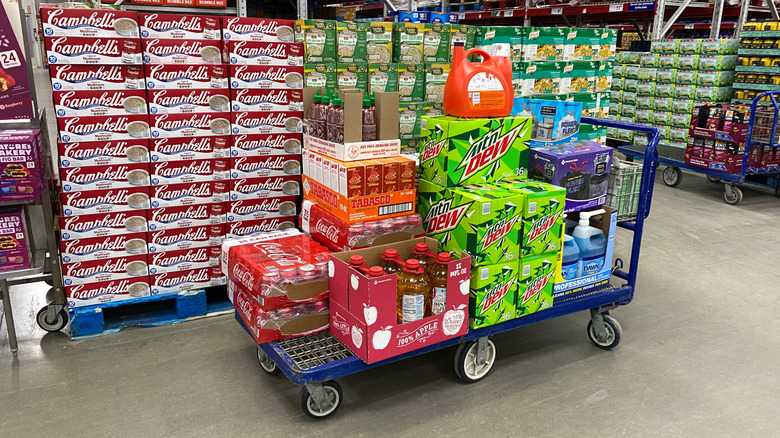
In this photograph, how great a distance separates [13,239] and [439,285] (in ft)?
8.31

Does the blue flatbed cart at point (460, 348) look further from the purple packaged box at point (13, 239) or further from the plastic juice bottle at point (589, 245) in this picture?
the purple packaged box at point (13, 239)

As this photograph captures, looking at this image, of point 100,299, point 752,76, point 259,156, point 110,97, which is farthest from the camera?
point 752,76

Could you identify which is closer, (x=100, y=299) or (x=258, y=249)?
(x=258, y=249)

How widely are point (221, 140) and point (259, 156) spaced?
0.93 feet

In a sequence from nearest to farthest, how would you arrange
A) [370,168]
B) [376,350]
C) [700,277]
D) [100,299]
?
1. [376,350]
2. [370,168]
3. [100,299]
4. [700,277]

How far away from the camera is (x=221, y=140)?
13.2ft

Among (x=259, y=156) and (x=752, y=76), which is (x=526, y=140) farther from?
(x=752, y=76)

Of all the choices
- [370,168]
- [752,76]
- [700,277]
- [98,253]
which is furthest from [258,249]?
[752,76]

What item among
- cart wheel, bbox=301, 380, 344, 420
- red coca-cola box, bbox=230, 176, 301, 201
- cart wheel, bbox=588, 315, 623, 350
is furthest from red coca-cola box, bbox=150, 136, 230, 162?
cart wheel, bbox=588, 315, 623, 350

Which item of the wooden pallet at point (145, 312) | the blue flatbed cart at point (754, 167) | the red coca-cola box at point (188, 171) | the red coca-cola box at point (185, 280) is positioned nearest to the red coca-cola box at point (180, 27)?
the red coca-cola box at point (188, 171)

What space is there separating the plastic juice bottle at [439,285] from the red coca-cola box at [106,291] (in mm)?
2122

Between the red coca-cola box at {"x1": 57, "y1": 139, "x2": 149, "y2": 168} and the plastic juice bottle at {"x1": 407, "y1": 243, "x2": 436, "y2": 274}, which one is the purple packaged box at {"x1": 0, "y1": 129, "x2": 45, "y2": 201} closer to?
the red coca-cola box at {"x1": 57, "y1": 139, "x2": 149, "y2": 168}

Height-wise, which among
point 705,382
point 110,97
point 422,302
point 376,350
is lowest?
point 705,382

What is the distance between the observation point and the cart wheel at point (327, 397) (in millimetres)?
2955
